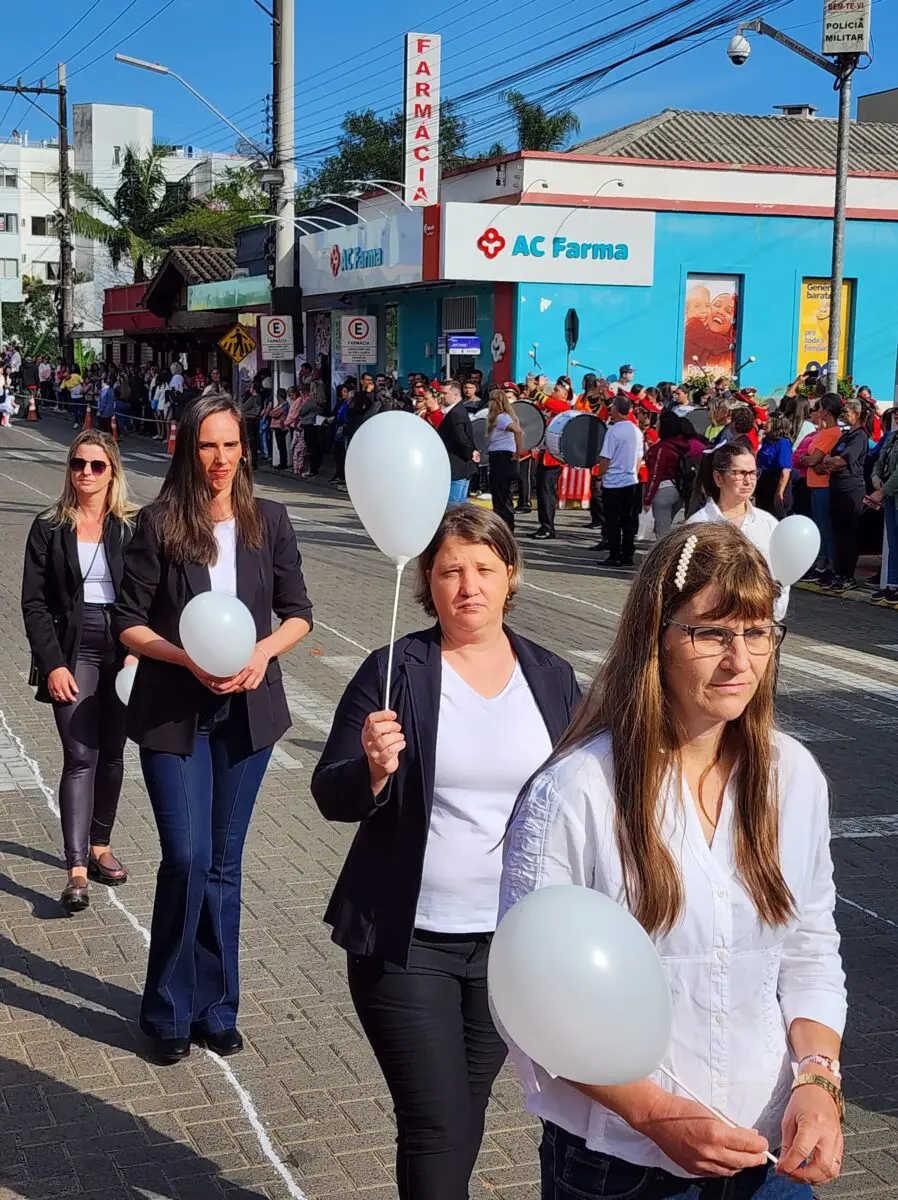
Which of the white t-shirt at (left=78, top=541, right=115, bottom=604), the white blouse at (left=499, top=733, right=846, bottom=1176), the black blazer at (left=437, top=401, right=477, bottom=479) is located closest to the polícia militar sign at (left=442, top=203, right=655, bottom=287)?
the black blazer at (left=437, top=401, right=477, bottom=479)

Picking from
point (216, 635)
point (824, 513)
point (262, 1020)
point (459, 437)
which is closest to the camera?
point (216, 635)

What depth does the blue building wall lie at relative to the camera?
88.5 ft

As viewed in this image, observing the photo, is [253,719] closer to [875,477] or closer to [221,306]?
[875,477]

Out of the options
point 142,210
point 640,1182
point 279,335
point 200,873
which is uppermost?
point 142,210

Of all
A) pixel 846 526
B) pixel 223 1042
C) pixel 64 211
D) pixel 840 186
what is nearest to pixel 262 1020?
pixel 223 1042

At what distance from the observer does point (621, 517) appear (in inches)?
655

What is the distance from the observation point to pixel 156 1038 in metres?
4.49

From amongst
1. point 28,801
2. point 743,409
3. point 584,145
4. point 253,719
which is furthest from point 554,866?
point 584,145

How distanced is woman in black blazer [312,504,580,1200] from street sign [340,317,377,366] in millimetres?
27343

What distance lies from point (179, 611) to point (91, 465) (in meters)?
1.46

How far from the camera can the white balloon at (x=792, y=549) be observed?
6.84m

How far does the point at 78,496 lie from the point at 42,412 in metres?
52.2

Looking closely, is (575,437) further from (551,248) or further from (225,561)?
(225,561)

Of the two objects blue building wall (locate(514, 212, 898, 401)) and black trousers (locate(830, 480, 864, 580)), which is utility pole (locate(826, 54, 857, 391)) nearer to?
black trousers (locate(830, 480, 864, 580))
